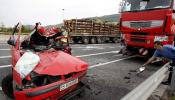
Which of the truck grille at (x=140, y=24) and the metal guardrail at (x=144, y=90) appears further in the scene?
the truck grille at (x=140, y=24)

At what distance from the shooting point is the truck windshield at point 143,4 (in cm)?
1031

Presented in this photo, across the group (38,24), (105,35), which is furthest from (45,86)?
(105,35)

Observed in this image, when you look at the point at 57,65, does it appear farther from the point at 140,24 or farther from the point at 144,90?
the point at 140,24

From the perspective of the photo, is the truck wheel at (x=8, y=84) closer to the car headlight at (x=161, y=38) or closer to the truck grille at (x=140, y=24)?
the car headlight at (x=161, y=38)

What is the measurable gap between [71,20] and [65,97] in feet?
66.9

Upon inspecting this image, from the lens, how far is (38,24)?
5816 mm

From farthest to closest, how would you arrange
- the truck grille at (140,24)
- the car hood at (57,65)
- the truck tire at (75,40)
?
the truck tire at (75,40) → the truck grille at (140,24) → the car hood at (57,65)

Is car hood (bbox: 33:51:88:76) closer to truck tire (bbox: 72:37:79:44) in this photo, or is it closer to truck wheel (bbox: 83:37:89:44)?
truck wheel (bbox: 83:37:89:44)

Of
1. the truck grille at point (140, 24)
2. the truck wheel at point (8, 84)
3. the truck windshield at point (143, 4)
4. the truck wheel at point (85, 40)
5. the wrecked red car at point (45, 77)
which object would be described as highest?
the truck windshield at point (143, 4)

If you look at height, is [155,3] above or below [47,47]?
above

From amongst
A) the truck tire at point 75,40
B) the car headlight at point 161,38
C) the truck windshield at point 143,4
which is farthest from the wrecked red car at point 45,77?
the truck tire at point 75,40

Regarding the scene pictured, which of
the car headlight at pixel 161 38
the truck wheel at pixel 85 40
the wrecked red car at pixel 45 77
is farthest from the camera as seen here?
the truck wheel at pixel 85 40

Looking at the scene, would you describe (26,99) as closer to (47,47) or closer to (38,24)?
(47,47)

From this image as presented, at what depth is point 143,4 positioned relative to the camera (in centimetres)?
1106
